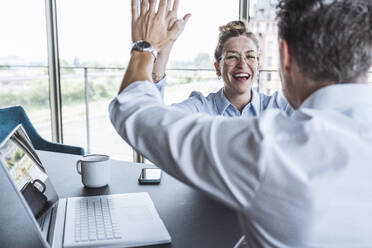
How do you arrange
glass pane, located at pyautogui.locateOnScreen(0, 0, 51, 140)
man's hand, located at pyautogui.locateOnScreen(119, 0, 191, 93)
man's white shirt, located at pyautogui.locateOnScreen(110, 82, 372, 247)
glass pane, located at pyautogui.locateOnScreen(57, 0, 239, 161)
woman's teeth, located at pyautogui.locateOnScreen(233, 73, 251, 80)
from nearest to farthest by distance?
man's white shirt, located at pyautogui.locateOnScreen(110, 82, 372, 247) → man's hand, located at pyautogui.locateOnScreen(119, 0, 191, 93) → woman's teeth, located at pyautogui.locateOnScreen(233, 73, 251, 80) → glass pane, located at pyautogui.locateOnScreen(57, 0, 239, 161) → glass pane, located at pyautogui.locateOnScreen(0, 0, 51, 140)

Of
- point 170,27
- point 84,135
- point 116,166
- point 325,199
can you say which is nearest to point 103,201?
point 116,166

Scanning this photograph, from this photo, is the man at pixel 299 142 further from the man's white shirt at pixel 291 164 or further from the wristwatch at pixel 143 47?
the wristwatch at pixel 143 47

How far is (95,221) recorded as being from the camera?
2.89 ft

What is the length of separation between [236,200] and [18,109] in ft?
7.01

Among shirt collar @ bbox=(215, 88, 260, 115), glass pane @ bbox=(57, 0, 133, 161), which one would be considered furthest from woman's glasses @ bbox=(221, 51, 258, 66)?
glass pane @ bbox=(57, 0, 133, 161)

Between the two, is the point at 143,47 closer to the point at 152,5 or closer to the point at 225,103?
the point at 152,5

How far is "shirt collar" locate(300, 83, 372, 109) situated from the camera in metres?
0.57

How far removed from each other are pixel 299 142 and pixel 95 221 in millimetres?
586

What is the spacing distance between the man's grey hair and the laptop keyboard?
56 centimetres

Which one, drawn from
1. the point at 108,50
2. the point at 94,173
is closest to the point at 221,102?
the point at 94,173

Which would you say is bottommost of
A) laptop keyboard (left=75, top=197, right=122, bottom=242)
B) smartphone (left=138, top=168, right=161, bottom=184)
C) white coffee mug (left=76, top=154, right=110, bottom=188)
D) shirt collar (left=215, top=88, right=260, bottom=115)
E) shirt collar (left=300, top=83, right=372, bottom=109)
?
laptop keyboard (left=75, top=197, right=122, bottom=242)

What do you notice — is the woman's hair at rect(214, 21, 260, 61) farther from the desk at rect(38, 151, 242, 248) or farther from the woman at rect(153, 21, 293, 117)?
the desk at rect(38, 151, 242, 248)

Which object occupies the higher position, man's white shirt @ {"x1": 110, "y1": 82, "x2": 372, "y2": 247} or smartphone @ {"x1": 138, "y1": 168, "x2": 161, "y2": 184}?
man's white shirt @ {"x1": 110, "y1": 82, "x2": 372, "y2": 247}

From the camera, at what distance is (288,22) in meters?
0.61
